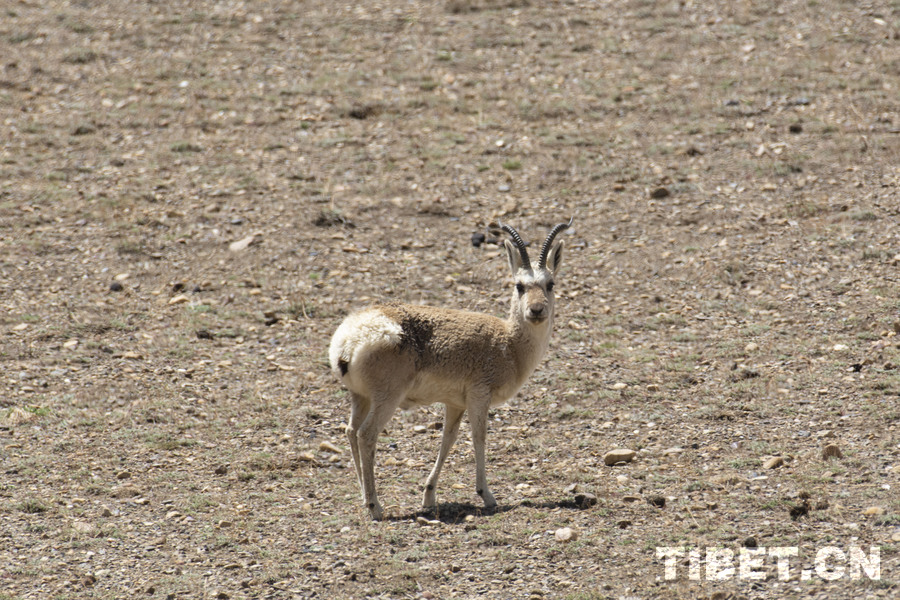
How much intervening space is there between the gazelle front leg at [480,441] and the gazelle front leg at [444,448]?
280mm

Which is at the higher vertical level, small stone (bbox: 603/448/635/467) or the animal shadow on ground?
small stone (bbox: 603/448/635/467)

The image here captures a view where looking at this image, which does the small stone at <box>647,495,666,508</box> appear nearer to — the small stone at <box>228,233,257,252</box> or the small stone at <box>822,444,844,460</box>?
the small stone at <box>822,444,844,460</box>

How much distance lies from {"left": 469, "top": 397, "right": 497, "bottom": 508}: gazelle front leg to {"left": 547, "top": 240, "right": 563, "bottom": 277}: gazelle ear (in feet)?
5.49

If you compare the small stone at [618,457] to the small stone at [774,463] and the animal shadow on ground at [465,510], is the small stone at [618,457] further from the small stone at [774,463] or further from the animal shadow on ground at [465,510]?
the small stone at [774,463]

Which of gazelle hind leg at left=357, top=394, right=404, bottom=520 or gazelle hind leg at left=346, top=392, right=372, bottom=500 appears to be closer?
gazelle hind leg at left=357, top=394, right=404, bottom=520

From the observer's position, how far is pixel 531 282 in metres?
9.47

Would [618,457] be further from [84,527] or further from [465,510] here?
[84,527]

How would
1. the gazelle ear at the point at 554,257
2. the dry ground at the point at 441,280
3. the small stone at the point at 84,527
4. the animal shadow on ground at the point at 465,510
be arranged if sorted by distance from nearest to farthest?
the dry ground at the point at 441,280
the small stone at the point at 84,527
the animal shadow on ground at the point at 465,510
the gazelle ear at the point at 554,257

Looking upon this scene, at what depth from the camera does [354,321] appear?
349 inches

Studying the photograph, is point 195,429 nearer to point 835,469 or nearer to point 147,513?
point 147,513

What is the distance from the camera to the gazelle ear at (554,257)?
32.8ft

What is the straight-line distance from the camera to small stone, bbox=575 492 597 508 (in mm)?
8555

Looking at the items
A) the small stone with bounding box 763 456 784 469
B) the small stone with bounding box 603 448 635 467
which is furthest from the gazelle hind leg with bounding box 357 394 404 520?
the small stone with bounding box 763 456 784 469

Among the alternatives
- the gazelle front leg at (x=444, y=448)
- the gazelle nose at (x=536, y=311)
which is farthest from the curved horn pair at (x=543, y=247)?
the gazelle front leg at (x=444, y=448)
